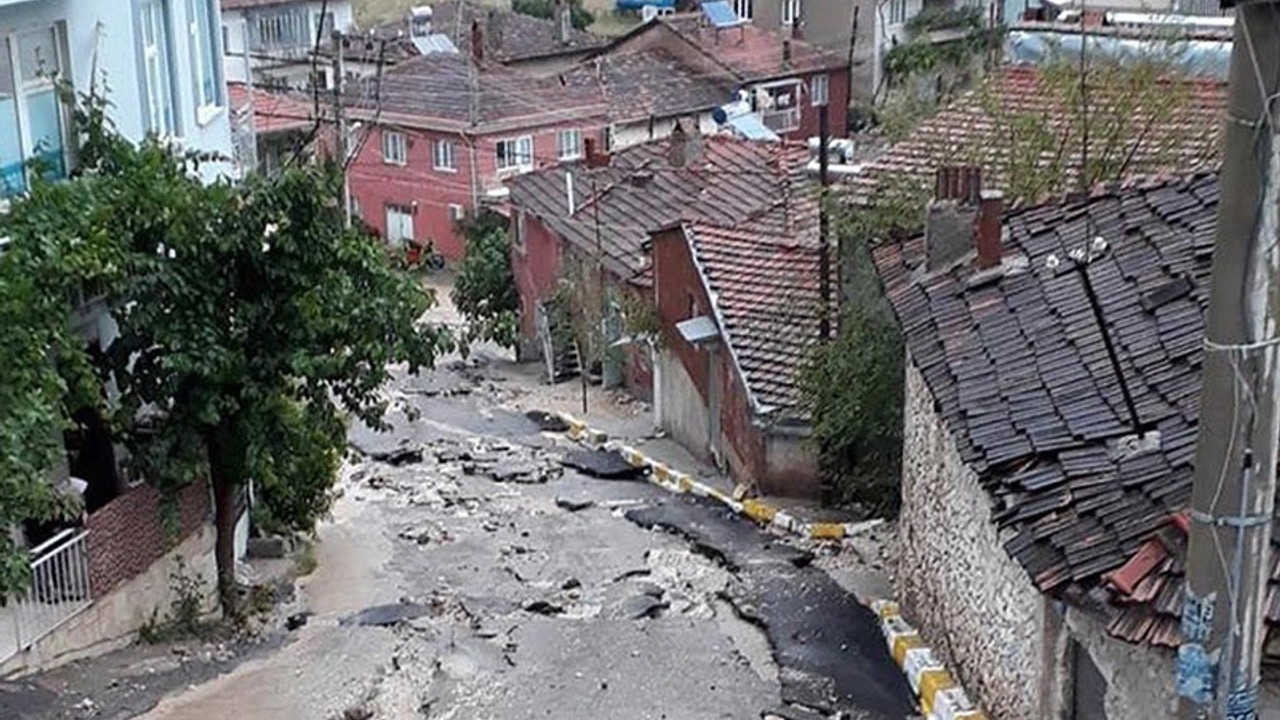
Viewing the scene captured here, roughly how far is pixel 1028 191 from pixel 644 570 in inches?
267

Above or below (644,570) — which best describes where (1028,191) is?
above

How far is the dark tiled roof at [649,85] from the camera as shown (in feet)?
177

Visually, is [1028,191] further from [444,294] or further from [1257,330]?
[444,294]

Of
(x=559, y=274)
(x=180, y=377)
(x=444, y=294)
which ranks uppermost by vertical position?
(x=180, y=377)

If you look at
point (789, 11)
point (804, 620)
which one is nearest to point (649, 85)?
point (789, 11)

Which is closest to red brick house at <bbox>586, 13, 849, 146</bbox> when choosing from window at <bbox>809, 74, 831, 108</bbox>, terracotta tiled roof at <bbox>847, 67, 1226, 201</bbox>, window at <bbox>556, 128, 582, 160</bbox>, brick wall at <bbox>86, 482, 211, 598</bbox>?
window at <bbox>809, 74, 831, 108</bbox>

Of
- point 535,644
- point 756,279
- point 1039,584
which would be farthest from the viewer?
point 756,279

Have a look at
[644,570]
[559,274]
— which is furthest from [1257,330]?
[559,274]

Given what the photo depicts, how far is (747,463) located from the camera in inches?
966

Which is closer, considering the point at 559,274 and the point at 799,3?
the point at 559,274

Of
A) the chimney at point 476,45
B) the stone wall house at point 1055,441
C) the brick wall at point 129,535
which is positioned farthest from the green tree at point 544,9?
the stone wall house at point 1055,441

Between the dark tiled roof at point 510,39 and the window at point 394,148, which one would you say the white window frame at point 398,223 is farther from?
the dark tiled roof at point 510,39

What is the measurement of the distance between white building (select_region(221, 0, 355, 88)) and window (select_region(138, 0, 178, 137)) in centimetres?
4693

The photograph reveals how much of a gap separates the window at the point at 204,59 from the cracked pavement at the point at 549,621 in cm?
527
